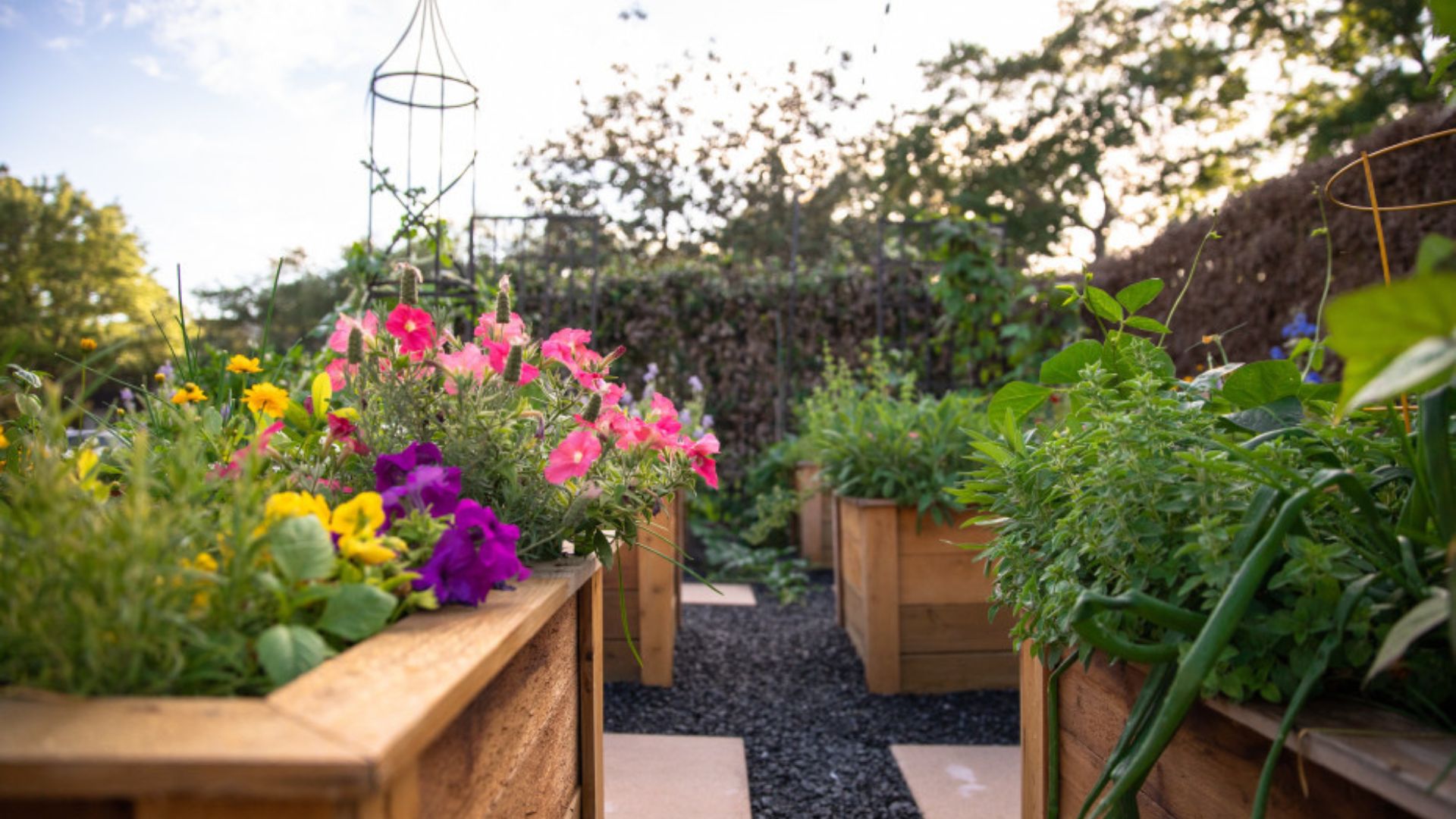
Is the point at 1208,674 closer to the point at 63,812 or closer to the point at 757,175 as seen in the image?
the point at 63,812

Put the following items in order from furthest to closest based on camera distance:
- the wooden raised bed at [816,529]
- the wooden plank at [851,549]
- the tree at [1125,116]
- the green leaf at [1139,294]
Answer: the tree at [1125,116]
the wooden raised bed at [816,529]
the wooden plank at [851,549]
the green leaf at [1139,294]

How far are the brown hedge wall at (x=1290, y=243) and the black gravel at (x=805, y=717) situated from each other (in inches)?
69.1

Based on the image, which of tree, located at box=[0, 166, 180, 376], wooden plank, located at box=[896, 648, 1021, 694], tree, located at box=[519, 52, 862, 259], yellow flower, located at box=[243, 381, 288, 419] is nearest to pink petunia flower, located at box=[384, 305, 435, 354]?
yellow flower, located at box=[243, 381, 288, 419]

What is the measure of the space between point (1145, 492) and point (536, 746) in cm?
73

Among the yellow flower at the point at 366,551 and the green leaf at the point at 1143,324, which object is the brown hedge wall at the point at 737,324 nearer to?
the green leaf at the point at 1143,324

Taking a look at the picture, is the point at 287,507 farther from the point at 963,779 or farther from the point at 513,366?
the point at 963,779

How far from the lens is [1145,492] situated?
0.87m

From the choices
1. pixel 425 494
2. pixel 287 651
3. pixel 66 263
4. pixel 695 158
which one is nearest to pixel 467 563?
pixel 425 494

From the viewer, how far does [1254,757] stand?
741 millimetres

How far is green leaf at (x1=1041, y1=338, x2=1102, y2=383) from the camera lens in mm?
1175

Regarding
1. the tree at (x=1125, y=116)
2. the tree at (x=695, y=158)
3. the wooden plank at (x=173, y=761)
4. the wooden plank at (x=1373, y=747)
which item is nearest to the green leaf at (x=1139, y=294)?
the wooden plank at (x=1373, y=747)

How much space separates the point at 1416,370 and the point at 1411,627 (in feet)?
0.74

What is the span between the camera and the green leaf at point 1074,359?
1.17 m

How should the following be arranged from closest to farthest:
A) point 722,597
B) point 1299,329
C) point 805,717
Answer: point 805,717 < point 1299,329 < point 722,597
